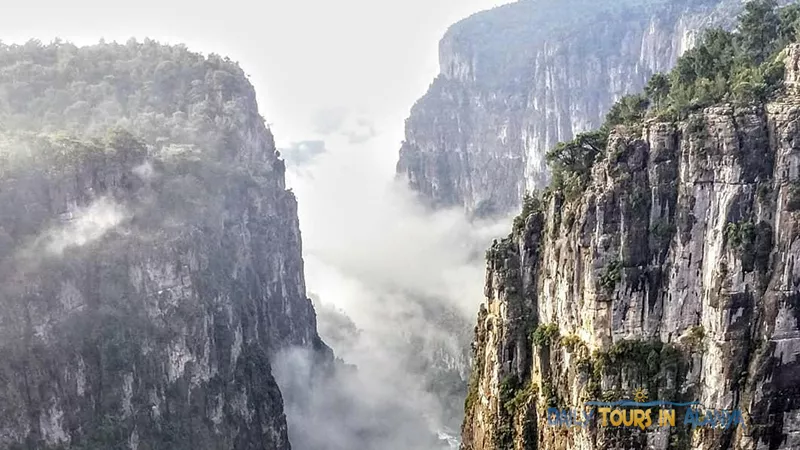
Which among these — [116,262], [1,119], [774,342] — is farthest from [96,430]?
[774,342]

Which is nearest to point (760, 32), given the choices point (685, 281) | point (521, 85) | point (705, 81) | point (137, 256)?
point (705, 81)

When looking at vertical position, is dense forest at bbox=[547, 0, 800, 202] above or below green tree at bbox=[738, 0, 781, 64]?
below

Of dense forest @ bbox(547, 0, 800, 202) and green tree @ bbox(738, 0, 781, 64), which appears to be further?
green tree @ bbox(738, 0, 781, 64)

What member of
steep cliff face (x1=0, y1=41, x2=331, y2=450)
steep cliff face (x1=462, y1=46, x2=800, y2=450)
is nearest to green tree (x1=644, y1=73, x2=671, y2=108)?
steep cliff face (x1=462, y1=46, x2=800, y2=450)

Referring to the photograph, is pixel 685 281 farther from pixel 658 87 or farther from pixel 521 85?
pixel 521 85

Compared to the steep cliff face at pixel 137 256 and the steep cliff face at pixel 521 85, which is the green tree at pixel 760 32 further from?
the steep cliff face at pixel 521 85

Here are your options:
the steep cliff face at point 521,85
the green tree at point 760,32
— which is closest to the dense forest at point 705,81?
the green tree at point 760,32

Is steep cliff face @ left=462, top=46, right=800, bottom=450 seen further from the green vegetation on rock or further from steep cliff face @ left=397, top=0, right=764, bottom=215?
steep cliff face @ left=397, top=0, right=764, bottom=215
